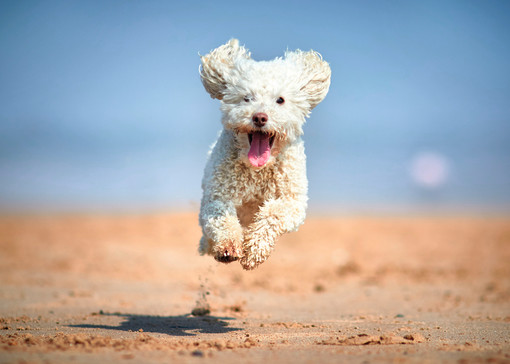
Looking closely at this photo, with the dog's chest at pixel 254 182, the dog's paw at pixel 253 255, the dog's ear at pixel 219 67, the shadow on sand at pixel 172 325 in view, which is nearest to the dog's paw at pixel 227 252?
the dog's paw at pixel 253 255

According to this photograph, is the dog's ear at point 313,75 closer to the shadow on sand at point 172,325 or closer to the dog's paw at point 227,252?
the dog's paw at point 227,252

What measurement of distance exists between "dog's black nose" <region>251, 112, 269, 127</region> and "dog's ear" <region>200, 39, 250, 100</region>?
78 centimetres

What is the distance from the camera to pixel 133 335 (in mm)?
5488

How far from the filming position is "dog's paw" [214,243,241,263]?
511 cm

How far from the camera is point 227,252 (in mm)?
5105

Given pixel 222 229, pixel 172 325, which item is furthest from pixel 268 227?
pixel 172 325

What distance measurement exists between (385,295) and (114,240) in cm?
1133

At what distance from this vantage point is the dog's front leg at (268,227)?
17.3ft

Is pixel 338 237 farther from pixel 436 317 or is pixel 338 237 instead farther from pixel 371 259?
pixel 436 317

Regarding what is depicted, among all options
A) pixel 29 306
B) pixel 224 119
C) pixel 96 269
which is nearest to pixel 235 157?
pixel 224 119

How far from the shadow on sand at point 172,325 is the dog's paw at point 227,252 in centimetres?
129

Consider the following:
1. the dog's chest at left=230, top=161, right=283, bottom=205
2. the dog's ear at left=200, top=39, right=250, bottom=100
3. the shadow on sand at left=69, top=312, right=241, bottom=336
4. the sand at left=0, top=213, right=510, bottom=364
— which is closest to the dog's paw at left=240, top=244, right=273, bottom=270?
the dog's chest at left=230, top=161, right=283, bottom=205

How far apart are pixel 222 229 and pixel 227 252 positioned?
Answer: 13.0 inches

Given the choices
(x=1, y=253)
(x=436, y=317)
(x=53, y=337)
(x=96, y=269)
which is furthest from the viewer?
(x=1, y=253)
